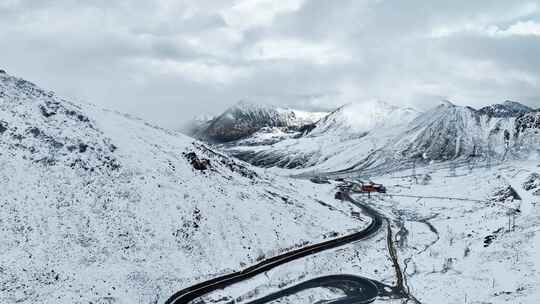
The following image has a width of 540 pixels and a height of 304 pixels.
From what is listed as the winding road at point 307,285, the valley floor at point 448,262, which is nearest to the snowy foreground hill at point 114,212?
the winding road at point 307,285

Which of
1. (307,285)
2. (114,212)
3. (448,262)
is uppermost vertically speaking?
(114,212)

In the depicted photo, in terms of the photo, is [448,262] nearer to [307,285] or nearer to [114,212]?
Answer: [307,285]

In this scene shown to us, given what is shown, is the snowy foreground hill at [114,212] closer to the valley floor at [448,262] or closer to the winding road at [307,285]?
the winding road at [307,285]

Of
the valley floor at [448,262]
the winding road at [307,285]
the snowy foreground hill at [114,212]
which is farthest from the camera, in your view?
the winding road at [307,285]

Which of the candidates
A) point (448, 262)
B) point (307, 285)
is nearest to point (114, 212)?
point (307, 285)

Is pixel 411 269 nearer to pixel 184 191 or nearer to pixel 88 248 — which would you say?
pixel 184 191

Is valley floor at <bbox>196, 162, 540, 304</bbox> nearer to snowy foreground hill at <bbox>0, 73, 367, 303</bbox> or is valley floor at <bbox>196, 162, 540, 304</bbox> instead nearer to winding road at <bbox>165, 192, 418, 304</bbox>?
winding road at <bbox>165, 192, 418, 304</bbox>

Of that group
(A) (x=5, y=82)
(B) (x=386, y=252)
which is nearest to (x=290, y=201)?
(B) (x=386, y=252)

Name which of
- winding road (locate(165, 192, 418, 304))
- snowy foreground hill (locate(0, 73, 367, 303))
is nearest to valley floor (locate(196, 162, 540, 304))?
winding road (locate(165, 192, 418, 304))
